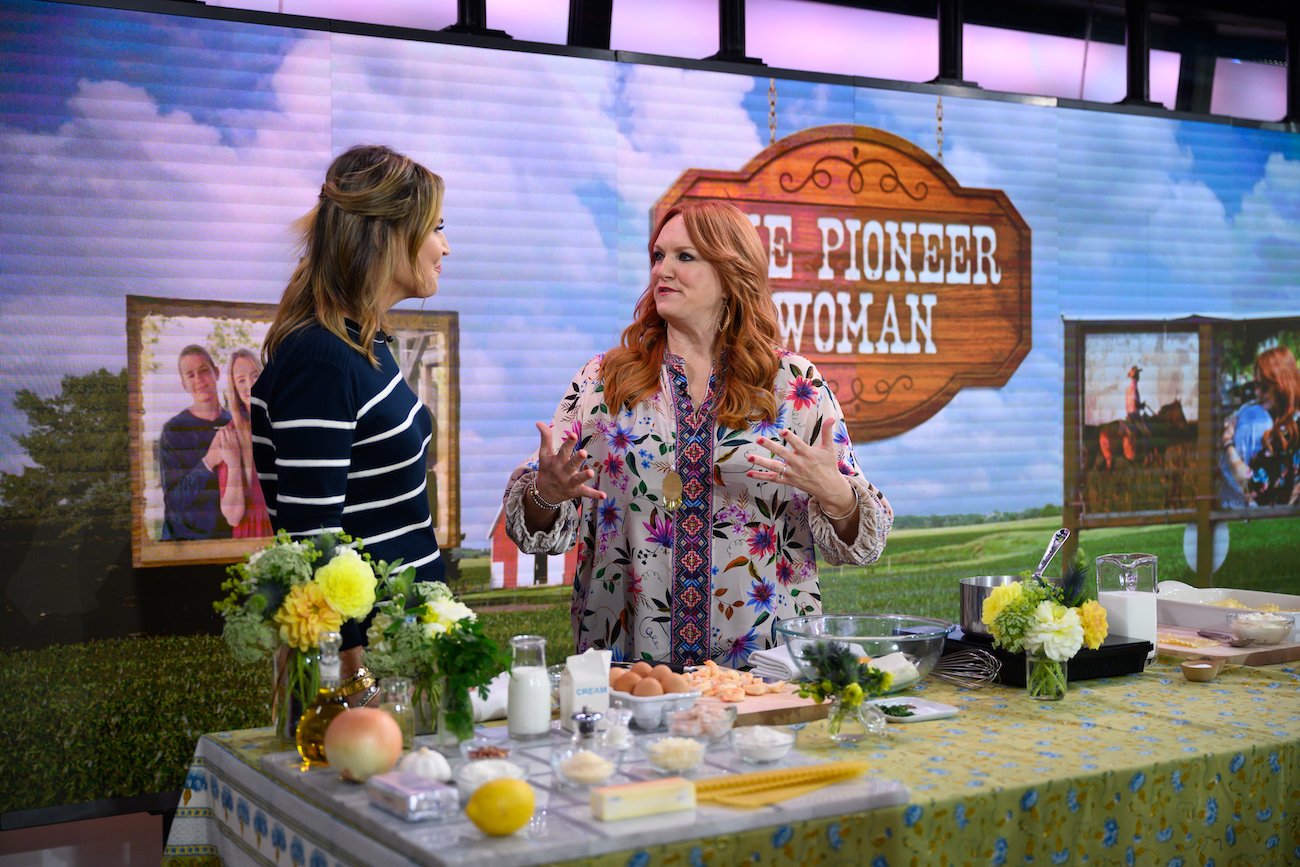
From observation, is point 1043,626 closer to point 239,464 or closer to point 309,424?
point 309,424

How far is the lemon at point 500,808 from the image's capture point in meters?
1.68

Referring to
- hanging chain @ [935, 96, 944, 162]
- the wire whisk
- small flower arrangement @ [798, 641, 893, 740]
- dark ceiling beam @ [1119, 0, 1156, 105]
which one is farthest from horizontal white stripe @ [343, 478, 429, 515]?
dark ceiling beam @ [1119, 0, 1156, 105]

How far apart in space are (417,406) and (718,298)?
32.8 inches

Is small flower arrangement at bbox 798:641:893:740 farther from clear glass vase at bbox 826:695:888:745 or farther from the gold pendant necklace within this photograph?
the gold pendant necklace

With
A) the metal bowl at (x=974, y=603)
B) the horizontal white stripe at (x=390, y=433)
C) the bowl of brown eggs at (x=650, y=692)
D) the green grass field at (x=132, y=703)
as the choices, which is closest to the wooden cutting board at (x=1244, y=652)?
the metal bowl at (x=974, y=603)

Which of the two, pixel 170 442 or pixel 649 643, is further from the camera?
pixel 170 442

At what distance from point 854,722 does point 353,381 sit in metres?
1.18

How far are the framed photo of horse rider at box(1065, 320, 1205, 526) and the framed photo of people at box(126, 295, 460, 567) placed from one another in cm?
388

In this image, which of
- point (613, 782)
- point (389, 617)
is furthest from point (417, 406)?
point (613, 782)

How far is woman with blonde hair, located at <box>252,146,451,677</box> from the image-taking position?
2.45 m

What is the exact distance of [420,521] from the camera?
271 cm

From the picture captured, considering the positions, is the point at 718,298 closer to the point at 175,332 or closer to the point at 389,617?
the point at 389,617

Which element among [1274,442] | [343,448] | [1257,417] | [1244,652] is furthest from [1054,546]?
[1274,442]

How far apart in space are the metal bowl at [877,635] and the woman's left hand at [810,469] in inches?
10.8
